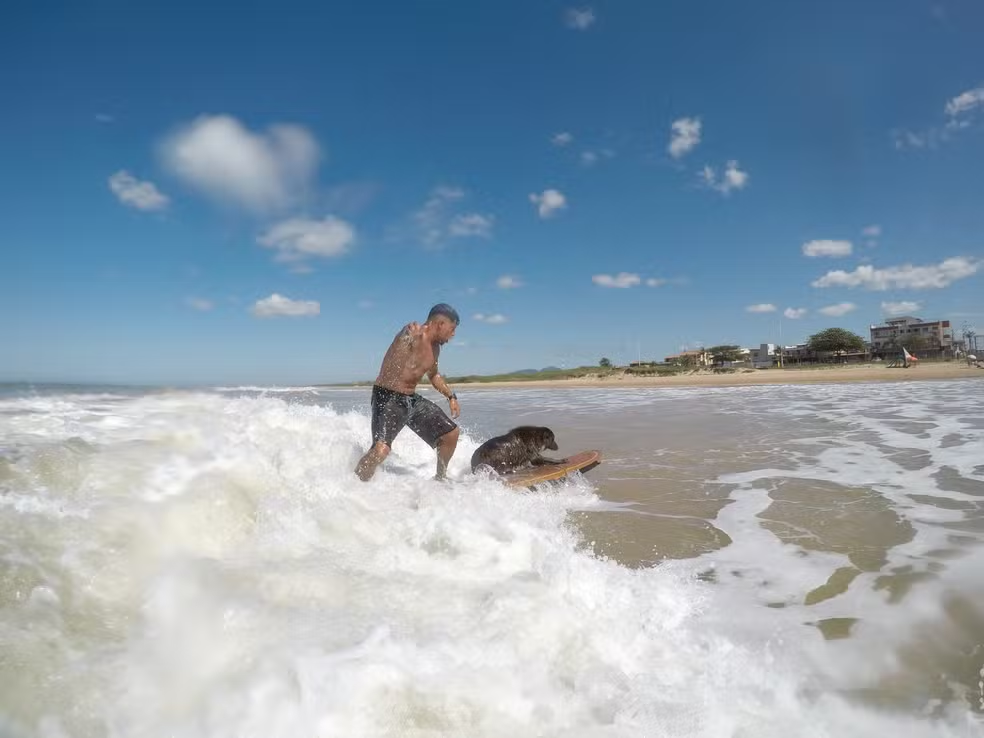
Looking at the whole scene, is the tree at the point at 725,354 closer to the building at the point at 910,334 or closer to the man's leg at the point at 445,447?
the building at the point at 910,334

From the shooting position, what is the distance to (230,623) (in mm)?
2160

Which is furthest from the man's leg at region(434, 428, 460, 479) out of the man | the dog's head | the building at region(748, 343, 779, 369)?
the building at region(748, 343, 779, 369)

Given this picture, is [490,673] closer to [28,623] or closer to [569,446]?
[28,623]

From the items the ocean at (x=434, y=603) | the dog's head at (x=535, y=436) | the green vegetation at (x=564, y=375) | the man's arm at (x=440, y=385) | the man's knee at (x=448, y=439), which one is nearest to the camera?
the ocean at (x=434, y=603)

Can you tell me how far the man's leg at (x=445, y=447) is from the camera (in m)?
5.65

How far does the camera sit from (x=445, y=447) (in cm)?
568

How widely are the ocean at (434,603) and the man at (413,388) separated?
31.3 inches

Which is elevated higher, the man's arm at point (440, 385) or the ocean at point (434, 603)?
the man's arm at point (440, 385)

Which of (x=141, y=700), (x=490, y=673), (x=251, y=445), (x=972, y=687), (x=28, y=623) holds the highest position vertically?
(x=251, y=445)

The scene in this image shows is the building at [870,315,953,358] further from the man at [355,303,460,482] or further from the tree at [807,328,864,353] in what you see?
the man at [355,303,460,482]

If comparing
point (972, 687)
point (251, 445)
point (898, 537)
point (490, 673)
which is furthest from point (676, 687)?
point (251, 445)

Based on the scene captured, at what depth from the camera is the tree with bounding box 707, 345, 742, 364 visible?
83438mm

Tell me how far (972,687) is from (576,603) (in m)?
1.62

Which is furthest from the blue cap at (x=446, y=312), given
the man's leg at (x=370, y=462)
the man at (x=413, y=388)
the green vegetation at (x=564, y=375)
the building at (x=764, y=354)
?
the building at (x=764, y=354)
